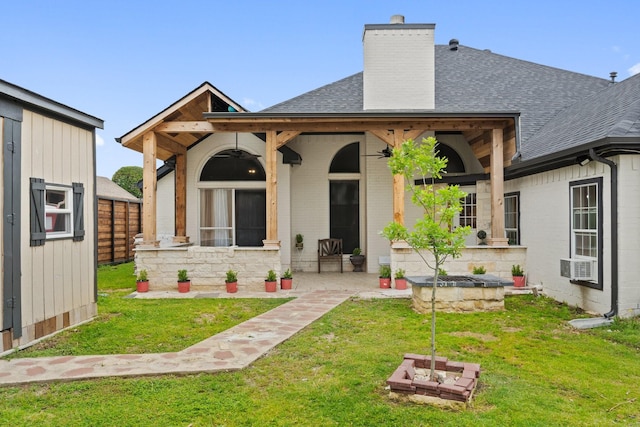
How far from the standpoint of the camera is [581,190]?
267 inches

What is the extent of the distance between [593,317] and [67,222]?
25.6 feet

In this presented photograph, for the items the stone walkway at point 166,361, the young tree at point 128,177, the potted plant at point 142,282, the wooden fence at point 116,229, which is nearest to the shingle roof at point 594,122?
the stone walkway at point 166,361

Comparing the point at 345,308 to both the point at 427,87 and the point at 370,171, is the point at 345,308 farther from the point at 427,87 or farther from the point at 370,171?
the point at 427,87

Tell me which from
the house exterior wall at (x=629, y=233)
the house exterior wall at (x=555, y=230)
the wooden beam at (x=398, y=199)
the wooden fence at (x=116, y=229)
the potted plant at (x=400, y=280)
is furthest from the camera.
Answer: the wooden fence at (x=116, y=229)

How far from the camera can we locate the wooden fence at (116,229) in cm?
1253

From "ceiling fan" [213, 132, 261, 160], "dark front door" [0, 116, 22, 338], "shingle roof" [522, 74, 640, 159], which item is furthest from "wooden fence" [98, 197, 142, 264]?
"shingle roof" [522, 74, 640, 159]

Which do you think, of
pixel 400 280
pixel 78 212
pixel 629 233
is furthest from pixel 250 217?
pixel 629 233

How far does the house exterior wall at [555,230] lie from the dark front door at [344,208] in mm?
4223

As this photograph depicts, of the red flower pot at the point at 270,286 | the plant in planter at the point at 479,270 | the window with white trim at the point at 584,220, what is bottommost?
the red flower pot at the point at 270,286

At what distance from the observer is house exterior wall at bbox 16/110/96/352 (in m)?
4.93

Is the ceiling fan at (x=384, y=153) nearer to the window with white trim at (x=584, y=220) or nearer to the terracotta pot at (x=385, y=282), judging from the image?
the terracotta pot at (x=385, y=282)

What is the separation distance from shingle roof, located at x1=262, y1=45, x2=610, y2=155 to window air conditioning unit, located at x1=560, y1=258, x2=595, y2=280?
3.43 meters

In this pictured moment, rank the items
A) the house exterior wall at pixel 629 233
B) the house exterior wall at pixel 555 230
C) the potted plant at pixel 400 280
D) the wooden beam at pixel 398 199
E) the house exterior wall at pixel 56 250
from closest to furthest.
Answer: the house exterior wall at pixel 56 250 < the house exterior wall at pixel 629 233 < the house exterior wall at pixel 555 230 < the potted plant at pixel 400 280 < the wooden beam at pixel 398 199

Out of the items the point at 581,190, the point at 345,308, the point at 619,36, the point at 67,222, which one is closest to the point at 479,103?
the point at 581,190
